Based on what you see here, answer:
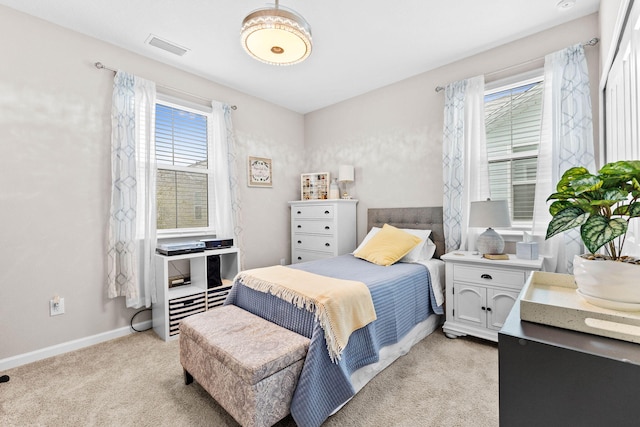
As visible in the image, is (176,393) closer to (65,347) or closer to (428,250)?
(65,347)

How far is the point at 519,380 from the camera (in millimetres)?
739

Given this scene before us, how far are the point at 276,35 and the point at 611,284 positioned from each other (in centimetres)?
193

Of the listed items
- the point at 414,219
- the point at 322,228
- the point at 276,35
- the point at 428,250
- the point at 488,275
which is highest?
the point at 276,35

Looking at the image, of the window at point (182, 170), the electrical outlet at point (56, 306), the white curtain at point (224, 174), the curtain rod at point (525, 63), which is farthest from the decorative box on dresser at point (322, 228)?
the electrical outlet at point (56, 306)

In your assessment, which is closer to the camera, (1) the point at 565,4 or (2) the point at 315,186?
(1) the point at 565,4

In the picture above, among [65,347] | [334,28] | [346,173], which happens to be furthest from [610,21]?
[65,347]

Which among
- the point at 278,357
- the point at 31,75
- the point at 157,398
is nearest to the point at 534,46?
the point at 278,357

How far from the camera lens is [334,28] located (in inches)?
96.1

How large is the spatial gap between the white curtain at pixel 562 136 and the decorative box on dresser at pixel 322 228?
1.94 m

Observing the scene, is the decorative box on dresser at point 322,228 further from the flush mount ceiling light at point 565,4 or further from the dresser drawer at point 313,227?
the flush mount ceiling light at point 565,4

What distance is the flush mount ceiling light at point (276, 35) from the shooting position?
1.64 meters

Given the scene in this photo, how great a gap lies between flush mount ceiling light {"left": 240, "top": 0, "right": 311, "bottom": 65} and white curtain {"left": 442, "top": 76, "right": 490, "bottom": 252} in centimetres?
175

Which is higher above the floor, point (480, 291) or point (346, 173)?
point (346, 173)

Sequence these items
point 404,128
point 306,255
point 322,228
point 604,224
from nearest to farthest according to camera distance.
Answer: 1. point 604,224
2. point 404,128
3. point 322,228
4. point 306,255
